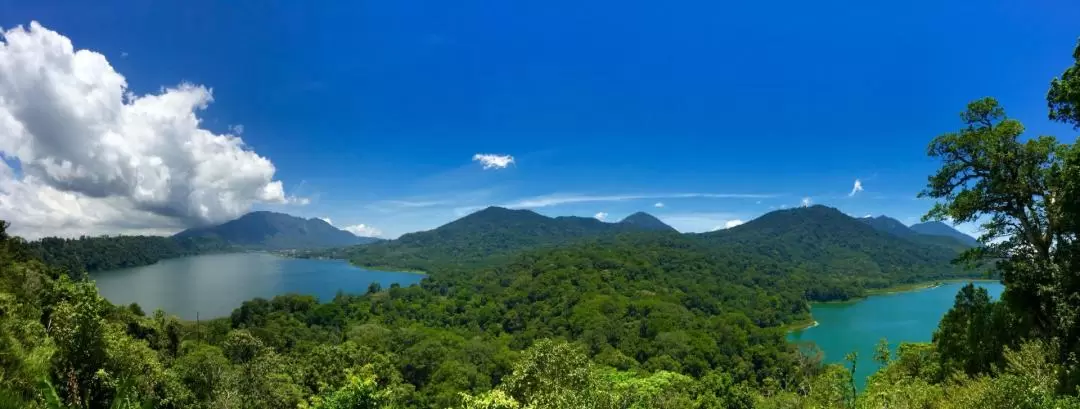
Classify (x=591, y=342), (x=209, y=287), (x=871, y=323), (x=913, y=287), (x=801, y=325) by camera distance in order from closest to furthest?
(x=591, y=342) → (x=871, y=323) → (x=801, y=325) → (x=209, y=287) → (x=913, y=287)

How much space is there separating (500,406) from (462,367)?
43.8m

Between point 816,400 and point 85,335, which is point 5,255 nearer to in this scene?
point 85,335

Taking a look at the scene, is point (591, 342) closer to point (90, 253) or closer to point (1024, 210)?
point (1024, 210)

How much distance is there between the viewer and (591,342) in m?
73.8

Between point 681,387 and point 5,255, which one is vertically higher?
point 5,255

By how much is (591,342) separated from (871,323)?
54.8m

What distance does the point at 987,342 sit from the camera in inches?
585

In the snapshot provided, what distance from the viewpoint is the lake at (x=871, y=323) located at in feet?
225

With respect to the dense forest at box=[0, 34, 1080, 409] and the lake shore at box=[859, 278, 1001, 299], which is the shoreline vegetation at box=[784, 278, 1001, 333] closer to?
the lake shore at box=[859, 278, 1001, 299]

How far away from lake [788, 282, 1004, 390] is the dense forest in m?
7.52

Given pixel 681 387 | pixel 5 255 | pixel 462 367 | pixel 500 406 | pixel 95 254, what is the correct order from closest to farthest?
1. pixel 500 406
2. pixel 5 255
3. pixel 681 387
4. pixel 462 367
5. pixel 95 254

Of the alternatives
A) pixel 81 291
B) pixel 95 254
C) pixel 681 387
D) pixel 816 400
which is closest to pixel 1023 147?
pixel 816 400

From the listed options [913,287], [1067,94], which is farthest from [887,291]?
[1067,94]

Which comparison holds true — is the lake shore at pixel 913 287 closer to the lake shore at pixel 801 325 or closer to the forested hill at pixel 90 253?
the lake shore at pixel 801 325
